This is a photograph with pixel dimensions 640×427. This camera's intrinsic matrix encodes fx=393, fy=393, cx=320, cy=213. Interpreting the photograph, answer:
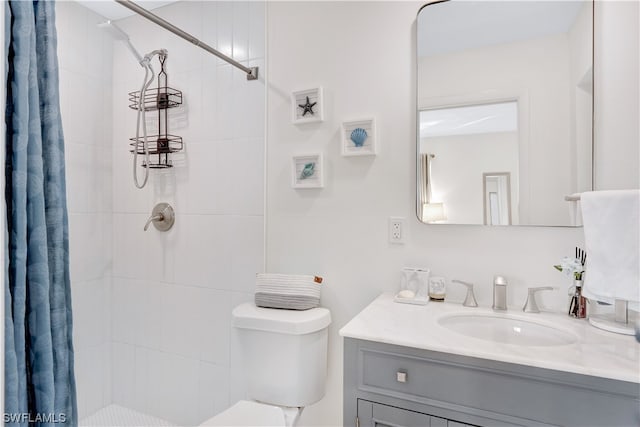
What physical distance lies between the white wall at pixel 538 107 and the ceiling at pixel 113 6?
1.73 m

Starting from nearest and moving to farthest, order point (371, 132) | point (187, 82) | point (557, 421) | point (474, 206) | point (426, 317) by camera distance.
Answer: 1. point (557, 421)
2. point (426, 317)
3. point (474, 206)
4. point (371, 132)
5. point (187, 82)

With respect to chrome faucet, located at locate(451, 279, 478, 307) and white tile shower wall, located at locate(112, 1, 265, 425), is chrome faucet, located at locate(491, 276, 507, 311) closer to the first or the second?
chrome faucet, located at locate(451, 279, 478, 307)

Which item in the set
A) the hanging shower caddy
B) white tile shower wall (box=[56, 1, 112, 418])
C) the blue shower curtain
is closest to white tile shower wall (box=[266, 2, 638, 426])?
the hanging shower caddy

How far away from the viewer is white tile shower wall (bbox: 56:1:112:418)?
212cm

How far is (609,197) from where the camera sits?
1085mm

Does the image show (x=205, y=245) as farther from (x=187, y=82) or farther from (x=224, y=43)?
(x=224, y=43)

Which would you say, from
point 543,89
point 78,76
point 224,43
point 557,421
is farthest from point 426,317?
point 78,76

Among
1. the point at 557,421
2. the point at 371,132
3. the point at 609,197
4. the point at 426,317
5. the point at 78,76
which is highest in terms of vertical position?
the point at 78,76

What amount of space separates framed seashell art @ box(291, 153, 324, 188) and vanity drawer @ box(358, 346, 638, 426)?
0.81m

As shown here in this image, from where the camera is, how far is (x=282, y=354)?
4.96ft

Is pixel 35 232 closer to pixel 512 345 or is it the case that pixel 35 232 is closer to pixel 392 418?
pixel 392 418

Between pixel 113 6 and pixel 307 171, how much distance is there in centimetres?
153

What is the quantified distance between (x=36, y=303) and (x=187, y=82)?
1391 mm

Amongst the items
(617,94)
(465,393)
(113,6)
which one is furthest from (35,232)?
(617,94)
